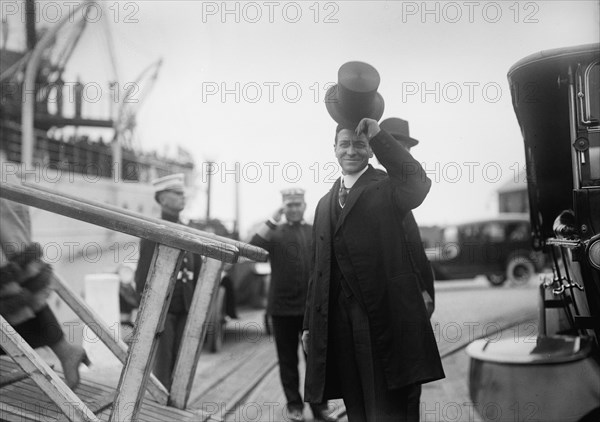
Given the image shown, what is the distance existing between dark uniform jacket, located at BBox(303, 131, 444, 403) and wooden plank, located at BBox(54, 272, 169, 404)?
42.1 inches

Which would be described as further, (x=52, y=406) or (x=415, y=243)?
(x=415, y=243)

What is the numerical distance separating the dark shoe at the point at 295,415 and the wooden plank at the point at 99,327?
1582 mm

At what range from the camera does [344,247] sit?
273 cm

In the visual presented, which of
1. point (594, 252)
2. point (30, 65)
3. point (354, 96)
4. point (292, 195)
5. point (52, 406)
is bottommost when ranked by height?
point (52, 406)

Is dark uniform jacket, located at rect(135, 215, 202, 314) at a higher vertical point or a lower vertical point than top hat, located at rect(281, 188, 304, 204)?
lower

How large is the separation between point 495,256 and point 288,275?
14924mm

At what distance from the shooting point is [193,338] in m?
3.28

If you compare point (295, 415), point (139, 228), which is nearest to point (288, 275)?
point (295, 415)

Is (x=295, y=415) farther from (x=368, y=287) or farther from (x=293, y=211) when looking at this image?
(x=368, y=287)

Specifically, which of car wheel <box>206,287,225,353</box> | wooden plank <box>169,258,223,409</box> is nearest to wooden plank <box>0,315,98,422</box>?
wooden plank <box>169,258,223,409</box>

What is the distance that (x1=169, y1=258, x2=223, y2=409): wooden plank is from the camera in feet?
10.7

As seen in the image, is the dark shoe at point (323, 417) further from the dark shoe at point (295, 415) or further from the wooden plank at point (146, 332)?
the wooden plank at point (146, 332)

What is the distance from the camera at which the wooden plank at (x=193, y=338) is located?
326cm

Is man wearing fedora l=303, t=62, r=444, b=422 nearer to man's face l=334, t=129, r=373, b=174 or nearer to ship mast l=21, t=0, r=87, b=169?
man's face l=334, t=129, r=373, b=174
